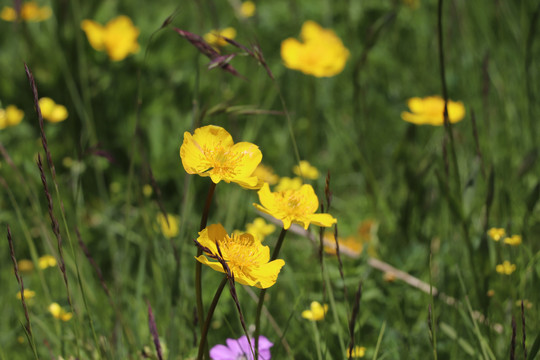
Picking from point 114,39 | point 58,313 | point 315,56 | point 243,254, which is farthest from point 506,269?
point 114,39

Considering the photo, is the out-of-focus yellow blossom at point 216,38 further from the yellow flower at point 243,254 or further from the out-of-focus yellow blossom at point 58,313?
the out-of-focus yellow blossom at point 58,313

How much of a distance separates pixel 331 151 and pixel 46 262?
1437 millimetres

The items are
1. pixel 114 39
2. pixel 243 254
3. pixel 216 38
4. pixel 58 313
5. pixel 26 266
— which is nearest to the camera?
pixel 243 254

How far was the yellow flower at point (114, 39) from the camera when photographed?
2623 mm

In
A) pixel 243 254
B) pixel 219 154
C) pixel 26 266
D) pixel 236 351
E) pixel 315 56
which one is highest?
pixel 219 154

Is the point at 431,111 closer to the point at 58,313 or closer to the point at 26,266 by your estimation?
the point at 58,313

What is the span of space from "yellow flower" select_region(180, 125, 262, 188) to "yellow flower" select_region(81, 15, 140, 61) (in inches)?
68.3

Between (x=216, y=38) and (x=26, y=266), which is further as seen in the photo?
(x=216, y=38)

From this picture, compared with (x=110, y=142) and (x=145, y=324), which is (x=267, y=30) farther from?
(x=145, y=324)

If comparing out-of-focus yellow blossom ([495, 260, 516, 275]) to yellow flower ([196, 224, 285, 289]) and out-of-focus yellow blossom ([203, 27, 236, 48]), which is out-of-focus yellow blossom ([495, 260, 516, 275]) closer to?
yellow flower ([196, 224, 285, 289])

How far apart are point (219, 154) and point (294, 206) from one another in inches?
6.4

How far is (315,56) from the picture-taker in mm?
2535

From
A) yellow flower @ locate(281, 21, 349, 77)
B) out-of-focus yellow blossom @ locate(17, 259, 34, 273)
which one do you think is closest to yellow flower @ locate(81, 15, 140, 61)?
yellow flower @ locate(281, 21, 349, 77)

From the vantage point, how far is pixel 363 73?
309cm
